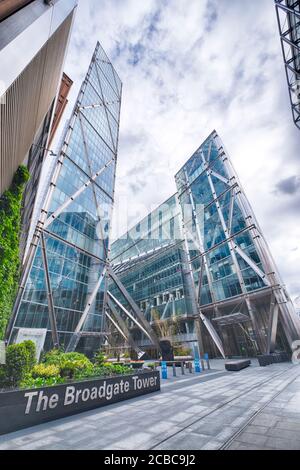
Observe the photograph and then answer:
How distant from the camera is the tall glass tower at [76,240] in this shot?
22844 mm

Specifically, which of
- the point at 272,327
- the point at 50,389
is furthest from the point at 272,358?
the point at 50,389

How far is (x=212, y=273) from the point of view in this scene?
37.1 m

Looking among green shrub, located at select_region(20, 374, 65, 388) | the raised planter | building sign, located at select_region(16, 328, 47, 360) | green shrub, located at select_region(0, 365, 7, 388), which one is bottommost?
the raised planter

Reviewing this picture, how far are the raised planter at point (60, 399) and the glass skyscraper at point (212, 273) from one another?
23997 mm

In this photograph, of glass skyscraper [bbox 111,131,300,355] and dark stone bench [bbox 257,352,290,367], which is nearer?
dark stone bench [bbox 257,352,290,367]

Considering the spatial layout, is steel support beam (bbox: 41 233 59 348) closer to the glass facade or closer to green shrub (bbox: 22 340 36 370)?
green shrub (bbox: 22 340 36 370)

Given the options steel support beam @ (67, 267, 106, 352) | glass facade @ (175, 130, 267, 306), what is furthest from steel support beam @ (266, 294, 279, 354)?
steel support beam @ (67, 267, 106, 352)

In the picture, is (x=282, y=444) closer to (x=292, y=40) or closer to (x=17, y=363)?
(x=17, y=363)

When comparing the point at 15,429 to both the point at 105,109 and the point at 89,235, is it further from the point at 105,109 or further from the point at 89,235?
the point at 105,109

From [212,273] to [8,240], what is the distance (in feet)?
110

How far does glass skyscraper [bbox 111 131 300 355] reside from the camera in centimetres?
2928

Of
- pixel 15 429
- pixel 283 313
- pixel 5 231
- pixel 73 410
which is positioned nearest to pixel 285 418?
pixel 73 410

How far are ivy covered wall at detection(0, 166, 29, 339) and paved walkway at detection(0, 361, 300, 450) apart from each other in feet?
18.6

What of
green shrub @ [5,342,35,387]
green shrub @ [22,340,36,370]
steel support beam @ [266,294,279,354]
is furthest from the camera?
steel support beam @ [266,294,279,354]
